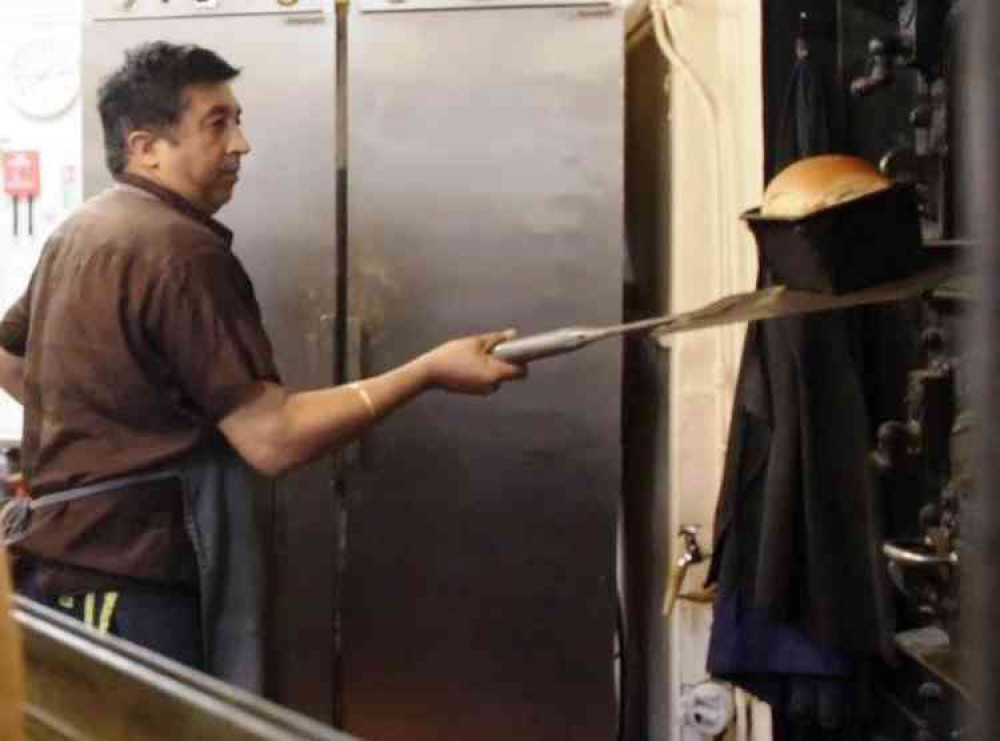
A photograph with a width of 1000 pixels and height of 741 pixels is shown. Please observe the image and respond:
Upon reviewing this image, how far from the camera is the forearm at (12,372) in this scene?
1.82 meters

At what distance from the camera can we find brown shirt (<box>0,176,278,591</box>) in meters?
1.53

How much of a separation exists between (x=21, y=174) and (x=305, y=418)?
183 cm

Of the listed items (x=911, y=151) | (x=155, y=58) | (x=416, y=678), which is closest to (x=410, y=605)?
(x=416, y=678)

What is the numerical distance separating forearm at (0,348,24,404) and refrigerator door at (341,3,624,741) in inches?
24.1

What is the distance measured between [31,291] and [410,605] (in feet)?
2.90

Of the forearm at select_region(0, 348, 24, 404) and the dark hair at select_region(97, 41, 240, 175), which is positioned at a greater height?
the dark hair at select_region(97, 41, 240, 175)

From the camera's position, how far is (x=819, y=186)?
1.30m

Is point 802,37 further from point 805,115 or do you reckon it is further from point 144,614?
point 144,614

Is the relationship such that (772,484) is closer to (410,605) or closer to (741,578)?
(741,578)

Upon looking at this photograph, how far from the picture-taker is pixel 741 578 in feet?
5.78

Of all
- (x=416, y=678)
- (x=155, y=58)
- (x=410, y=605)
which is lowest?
(x=416, y=678)

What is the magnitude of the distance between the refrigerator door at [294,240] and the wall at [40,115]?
0.92 m

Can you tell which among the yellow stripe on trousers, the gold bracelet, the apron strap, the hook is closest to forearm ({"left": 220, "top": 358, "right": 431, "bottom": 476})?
the gold bracelet

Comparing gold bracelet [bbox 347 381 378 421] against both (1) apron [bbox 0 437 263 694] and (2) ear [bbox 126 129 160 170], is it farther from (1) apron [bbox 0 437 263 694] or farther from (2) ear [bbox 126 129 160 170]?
(2) ear [bbox 126 129 160 170]
